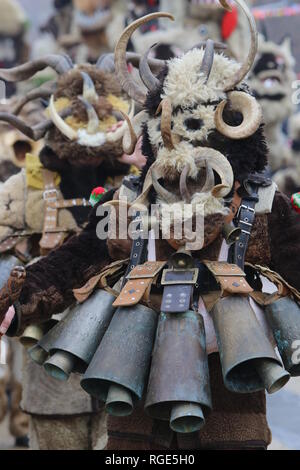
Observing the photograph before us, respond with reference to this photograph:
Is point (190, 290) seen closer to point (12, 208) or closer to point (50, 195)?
point (50, 195)

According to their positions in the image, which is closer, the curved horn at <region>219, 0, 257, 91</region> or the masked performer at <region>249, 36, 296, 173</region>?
the curved horn at <region>219, 0, 257, 91</region>

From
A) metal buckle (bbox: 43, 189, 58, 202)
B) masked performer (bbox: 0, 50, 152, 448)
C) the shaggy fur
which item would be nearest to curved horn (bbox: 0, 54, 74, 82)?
masked performer (bbox: 0, 50, 152, 448)

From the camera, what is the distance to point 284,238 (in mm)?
2855

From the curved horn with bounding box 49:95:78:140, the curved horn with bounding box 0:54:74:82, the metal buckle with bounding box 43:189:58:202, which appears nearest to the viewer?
the curved horn with bounding box 49:95:78:140

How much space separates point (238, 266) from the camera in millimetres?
2715

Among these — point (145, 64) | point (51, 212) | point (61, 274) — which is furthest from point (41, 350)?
point (51, 212)

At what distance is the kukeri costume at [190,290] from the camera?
2473mm

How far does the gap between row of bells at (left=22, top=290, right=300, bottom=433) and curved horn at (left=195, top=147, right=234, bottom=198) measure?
0.34 metres

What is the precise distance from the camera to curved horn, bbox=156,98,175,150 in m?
2.65

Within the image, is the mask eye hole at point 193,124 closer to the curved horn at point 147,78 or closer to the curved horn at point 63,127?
the curved horn at point 147,78

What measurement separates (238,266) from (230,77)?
64 centimetres

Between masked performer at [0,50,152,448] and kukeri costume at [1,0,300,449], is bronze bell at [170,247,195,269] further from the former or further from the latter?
masked performer at [0,50,152,448]
